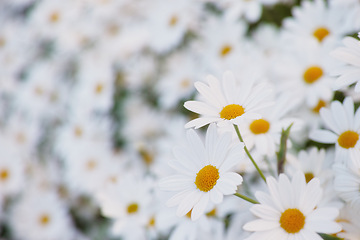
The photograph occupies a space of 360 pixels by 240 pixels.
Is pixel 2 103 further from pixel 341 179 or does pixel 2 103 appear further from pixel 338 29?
pixel 341 179

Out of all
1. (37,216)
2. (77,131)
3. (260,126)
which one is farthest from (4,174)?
(260,126)

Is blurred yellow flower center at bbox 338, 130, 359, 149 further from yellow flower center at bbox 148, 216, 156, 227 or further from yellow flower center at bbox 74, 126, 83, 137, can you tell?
yellow flower center at bbox 74, 126, 83, 137

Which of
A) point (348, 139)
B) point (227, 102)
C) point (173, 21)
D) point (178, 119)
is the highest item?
point (173, 21)

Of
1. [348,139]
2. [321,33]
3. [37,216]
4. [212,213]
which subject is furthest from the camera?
[37,216]

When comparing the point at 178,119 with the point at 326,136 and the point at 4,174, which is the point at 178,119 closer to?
the point at 326,136

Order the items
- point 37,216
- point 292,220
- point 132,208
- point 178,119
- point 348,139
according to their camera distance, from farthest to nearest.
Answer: point 37,216, point 178,119, point 132,208, point 348,139, point 292,220

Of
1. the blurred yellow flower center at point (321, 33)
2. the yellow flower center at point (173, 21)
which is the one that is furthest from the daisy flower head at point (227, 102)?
the yellow flower center at point (173, 21)

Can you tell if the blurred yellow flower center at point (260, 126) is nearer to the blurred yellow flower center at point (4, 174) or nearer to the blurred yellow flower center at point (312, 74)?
the blurred yellow flower center at point (312, 74)
